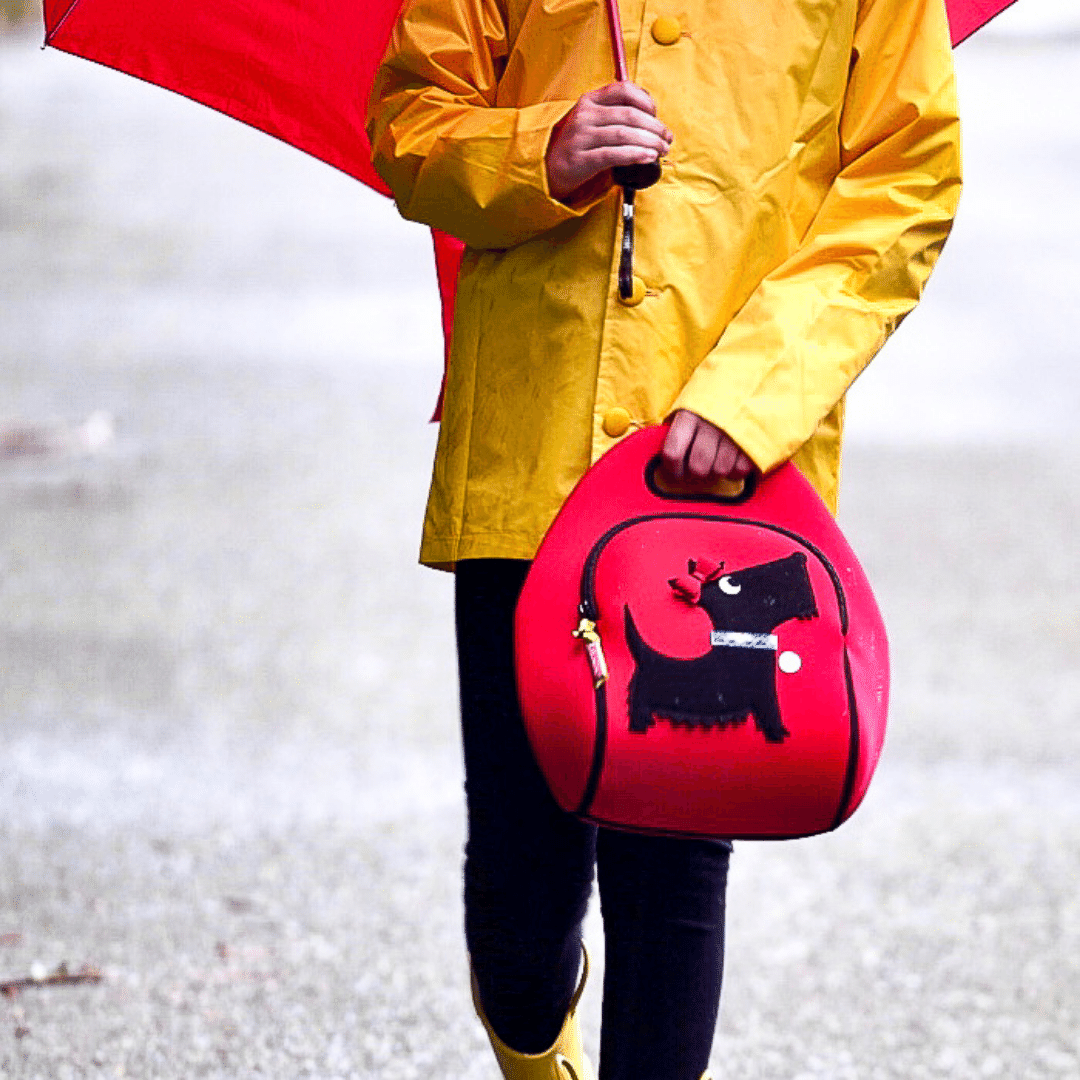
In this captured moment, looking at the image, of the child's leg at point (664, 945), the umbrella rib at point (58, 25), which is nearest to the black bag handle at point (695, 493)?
the child's leg at point (664, 945)

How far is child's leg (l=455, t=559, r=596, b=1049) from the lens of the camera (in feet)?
7.98

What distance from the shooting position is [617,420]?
228cm

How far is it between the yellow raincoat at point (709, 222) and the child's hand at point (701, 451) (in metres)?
0.03

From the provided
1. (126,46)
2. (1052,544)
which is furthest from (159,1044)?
(1052,544)

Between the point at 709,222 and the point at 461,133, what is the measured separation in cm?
31

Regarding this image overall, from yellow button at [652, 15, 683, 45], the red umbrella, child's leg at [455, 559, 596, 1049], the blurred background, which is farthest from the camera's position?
the blurred background

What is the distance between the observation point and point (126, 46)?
3.13m

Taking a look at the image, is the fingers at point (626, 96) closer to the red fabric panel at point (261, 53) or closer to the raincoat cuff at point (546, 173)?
the raincoat cuff at point (546, 173)

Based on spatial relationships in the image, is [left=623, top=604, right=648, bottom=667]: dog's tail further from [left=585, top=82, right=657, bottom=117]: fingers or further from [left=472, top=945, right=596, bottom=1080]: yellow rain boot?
[left=472, top=945, right=596, bottom=1080]: yellow rain boot

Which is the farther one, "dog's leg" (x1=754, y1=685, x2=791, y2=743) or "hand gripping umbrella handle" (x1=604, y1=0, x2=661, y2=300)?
"hand gripping umbrella handle" (x1=604, y1=0, x2=661, y2=300)

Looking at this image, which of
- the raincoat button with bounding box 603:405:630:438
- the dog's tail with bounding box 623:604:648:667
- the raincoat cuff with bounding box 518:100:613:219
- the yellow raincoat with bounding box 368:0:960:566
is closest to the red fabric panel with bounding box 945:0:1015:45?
the yellow raincoat with bounding box 368:0:960:566

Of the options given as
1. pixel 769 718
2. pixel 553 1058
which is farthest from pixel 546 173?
pixel 553 1058

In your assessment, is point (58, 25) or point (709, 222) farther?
point (58, 25)

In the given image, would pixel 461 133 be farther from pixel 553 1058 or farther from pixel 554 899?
pixel 553 1058
